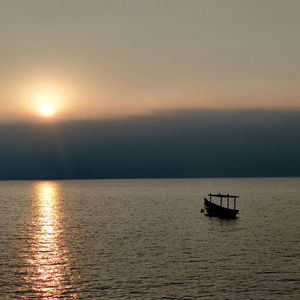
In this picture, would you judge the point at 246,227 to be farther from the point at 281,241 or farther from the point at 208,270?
the point at 208,270

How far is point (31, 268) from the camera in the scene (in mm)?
59625

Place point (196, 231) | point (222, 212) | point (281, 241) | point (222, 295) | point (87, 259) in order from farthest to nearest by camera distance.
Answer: point (222, 212) < point (196, 231) < point (281, 241) < point (87, 259) < point (222, 295)

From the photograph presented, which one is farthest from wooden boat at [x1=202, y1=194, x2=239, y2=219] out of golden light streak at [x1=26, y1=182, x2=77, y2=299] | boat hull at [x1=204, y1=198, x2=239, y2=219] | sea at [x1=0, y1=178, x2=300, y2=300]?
golden light streak at [x1=26, y1=182, x2=77, y2=299]

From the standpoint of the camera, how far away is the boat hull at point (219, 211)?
127188 millimetres

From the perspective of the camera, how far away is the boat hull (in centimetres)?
12719

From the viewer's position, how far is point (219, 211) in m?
130

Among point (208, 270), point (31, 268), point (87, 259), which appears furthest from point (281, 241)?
point (31, 268)

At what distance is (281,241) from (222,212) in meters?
45.3

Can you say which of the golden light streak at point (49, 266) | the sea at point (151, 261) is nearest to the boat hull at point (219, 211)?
the sea at point (151, 261)

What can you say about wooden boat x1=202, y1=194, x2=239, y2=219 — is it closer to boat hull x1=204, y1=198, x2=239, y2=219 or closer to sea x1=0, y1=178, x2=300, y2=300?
boat hull x1=204, y1=198, x2=239, y2=219

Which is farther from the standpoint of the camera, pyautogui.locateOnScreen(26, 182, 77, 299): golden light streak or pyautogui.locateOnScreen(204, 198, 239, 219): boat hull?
pyautogui.locateOnScreen(204, 198, 239, 219): boat hull

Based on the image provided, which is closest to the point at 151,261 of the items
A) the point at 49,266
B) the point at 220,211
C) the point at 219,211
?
the point at 49,266

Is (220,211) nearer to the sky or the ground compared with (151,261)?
nearer to the sky

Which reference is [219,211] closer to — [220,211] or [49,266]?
[220,211]
